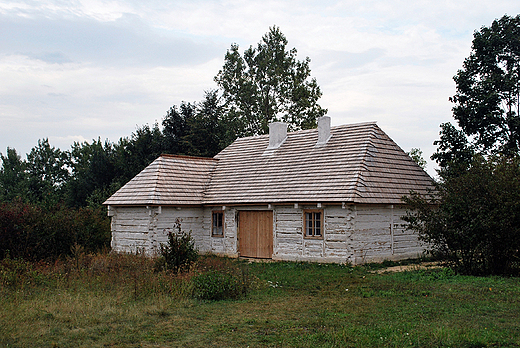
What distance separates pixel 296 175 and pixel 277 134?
4182 millimetres

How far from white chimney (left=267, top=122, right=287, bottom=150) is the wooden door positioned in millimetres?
4522

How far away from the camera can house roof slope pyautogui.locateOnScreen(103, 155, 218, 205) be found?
73.1ft

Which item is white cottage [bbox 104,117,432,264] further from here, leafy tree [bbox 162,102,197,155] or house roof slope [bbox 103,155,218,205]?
leafy tree [bbox 162,102,197,155]

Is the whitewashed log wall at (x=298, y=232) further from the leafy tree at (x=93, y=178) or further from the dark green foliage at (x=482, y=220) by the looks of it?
the leafy tree at (x=93, y=178)

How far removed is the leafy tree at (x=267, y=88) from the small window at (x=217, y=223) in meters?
17.6

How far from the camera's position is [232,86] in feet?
140

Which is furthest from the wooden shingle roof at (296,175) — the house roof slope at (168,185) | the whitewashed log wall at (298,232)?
the whitewashed log wall at (298,232)

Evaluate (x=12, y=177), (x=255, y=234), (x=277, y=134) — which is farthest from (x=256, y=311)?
(x=12, y=177)

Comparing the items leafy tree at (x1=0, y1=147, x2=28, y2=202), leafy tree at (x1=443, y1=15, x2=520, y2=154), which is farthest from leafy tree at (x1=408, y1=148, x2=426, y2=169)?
leafy tree at (x1=0, y1=147, x2=28, y2=202)

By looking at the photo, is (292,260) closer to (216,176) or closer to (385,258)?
(385,258)

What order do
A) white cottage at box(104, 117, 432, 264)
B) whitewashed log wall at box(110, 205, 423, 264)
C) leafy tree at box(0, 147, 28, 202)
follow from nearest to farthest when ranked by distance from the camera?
whitewashed log wall at box(110, 205, 423, 264)
white cottage at box(104, 117, 432, 264)
leafy tree at box(0, 147, 28, 202)

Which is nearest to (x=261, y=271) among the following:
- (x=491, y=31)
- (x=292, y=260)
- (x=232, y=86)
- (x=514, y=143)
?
(x=292, y=260)

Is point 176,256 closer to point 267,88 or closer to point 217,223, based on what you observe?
point 217,223

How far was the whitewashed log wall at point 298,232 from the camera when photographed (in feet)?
60.7
